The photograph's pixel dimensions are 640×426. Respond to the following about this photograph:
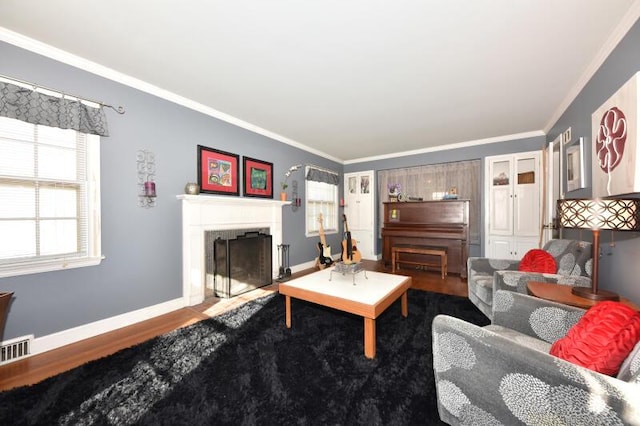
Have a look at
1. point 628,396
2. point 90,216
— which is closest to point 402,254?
point 628,396

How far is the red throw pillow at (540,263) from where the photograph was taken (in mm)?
2117

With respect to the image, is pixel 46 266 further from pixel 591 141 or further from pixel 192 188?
pixel 591 141

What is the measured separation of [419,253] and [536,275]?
257cm

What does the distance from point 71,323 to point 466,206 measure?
5442 mm

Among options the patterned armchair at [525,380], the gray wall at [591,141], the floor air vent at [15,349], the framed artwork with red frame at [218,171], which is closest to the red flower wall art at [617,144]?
the gray wall at [591,141]

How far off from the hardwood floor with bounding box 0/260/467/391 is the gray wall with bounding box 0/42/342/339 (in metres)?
0.19

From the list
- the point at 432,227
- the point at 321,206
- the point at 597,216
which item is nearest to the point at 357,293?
the point at 597,216

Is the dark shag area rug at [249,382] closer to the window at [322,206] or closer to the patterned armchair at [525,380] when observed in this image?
Answer: the patterned armchair at [525,380]

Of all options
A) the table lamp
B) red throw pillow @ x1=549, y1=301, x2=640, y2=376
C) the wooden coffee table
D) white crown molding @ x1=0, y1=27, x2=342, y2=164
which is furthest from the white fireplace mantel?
the table lamp

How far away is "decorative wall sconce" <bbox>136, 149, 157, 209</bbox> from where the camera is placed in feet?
8.08

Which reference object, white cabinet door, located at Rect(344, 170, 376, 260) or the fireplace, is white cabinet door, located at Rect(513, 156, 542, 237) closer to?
white cabinet door, located at Rect(344, 170, 376, 260)

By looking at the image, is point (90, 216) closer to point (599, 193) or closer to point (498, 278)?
point (498, 278)

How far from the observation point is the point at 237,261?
10.7 feet

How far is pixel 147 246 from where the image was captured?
8.21 ft
